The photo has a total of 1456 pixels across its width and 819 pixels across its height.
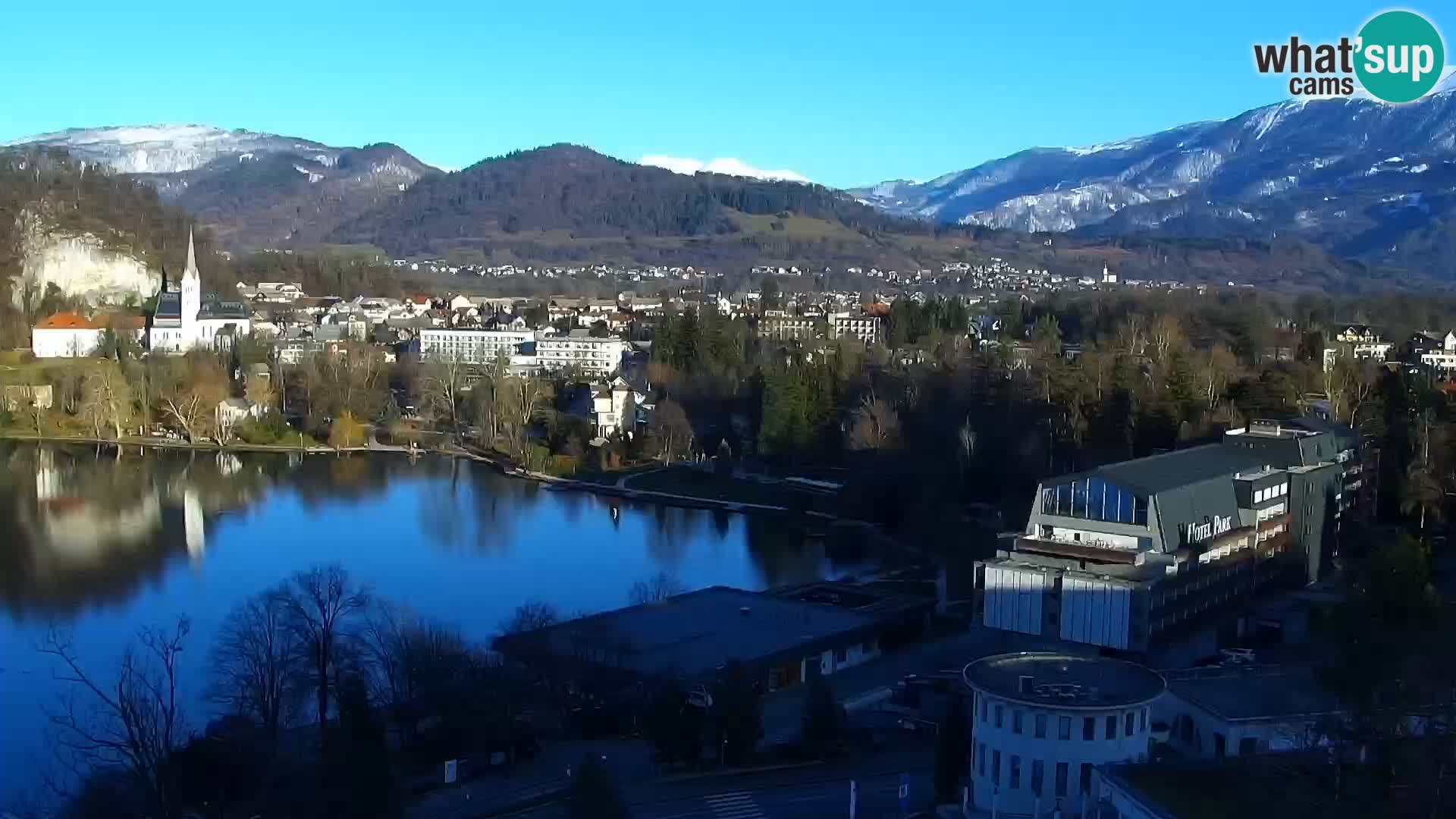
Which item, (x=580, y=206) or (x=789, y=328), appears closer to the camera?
(x=789, y=328)

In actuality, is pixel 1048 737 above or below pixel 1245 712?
above

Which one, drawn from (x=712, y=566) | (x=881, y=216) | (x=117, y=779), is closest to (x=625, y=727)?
(x=117, y=779)

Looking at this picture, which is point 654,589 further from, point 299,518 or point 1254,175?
point 1254,175

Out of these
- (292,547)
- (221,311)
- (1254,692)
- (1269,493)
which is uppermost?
(221,311)

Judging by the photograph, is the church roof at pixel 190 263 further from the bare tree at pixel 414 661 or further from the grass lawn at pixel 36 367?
the bare tree at pixel 414 661

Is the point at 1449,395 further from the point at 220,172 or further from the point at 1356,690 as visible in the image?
the point at 220,172

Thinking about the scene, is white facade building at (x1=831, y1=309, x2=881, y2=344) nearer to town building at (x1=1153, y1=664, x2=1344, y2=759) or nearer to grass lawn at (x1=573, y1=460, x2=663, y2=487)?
grass lawn at (x1=573, y1=460, x2=663, y2=487)

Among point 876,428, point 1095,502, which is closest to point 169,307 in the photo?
point 876,428

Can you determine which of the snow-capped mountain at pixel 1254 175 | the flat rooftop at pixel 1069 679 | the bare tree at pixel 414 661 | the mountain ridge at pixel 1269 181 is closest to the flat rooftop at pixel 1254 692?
the flat rooftop at pixel 1069 679

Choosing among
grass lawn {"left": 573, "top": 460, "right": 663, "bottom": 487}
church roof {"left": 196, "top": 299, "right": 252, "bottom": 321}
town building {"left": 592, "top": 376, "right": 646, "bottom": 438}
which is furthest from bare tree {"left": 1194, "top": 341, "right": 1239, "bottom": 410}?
church roof {"left": 196, "top": 299, "right": 252, "bottom": 321}
